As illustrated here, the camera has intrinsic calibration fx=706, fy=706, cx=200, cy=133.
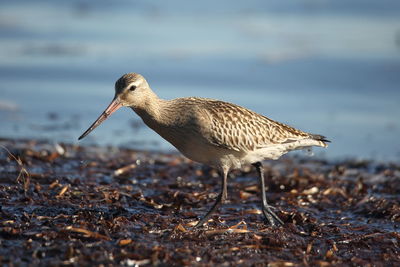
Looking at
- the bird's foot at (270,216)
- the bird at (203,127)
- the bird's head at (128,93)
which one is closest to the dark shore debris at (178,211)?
the bird's foot at (270,216)

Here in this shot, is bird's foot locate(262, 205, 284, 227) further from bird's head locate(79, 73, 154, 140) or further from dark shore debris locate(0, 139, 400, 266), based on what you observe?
bird's head locate(79, 73, 154, 140)

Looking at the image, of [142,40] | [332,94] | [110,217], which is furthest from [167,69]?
[110,217]

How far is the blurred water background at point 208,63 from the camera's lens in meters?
10.8

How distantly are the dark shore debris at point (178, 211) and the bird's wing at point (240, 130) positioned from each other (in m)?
0.70

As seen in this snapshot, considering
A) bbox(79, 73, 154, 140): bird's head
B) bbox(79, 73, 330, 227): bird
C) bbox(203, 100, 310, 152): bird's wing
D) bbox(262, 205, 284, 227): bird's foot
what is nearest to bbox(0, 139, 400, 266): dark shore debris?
bbox(262, 205, 284, 227): bird's foot

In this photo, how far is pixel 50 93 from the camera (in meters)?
11.9

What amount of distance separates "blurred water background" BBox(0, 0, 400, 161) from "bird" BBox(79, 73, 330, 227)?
3.33m

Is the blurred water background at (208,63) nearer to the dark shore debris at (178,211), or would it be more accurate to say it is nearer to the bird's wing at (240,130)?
the dark shore debris at (178,211)

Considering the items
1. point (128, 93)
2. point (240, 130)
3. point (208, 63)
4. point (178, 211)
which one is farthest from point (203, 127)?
point (208, 63)

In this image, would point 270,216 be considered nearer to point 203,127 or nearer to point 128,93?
point 203,127

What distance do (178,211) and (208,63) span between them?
6907mm

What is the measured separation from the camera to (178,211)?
21.8 ft

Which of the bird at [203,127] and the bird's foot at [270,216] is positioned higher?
the bird at [203,127]

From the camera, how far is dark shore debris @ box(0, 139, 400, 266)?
206 inches
